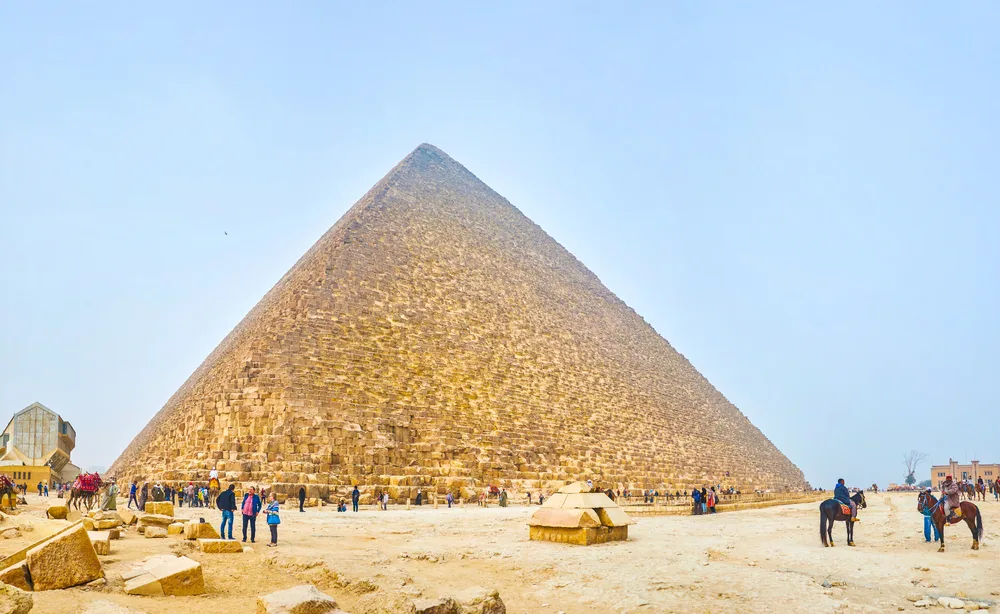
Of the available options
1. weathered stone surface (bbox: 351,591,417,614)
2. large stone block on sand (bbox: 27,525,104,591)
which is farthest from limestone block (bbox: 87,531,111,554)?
weathered stone surface (bbox: 351,591,417,614)

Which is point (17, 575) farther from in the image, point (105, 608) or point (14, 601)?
point (14, 601)

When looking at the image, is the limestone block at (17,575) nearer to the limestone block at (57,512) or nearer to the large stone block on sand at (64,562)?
the large stone block on sand at (64,562)

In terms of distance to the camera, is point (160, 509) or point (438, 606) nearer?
point (438, 606)

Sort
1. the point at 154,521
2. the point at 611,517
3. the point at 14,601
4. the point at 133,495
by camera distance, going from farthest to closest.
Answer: the point at 133,495 < the point at 154,521 < the point at 611,517 < the point at 14,601

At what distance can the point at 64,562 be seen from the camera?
439cm

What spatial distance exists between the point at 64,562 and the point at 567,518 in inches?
197

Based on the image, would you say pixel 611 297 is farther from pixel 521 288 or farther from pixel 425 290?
pixel 425 290

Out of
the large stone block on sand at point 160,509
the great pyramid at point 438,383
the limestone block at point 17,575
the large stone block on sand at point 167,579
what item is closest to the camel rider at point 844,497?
the large stone block on sand at point 167,579

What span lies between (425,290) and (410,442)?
773cm

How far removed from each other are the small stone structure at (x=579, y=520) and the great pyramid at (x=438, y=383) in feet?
30.3

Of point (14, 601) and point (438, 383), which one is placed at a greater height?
point (438, 383)

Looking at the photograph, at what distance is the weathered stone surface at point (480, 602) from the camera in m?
4.30

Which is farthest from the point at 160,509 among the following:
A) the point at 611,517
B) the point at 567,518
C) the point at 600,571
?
the point at 600,571

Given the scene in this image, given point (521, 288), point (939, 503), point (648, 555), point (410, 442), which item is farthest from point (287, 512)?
point (521, 288)
